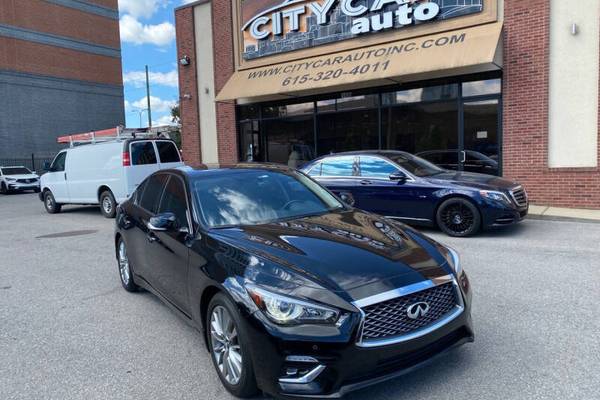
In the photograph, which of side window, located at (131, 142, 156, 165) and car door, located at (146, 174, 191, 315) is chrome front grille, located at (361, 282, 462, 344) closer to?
car door, located at (146, 174, 191, 315)

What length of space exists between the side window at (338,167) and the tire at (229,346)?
654cm

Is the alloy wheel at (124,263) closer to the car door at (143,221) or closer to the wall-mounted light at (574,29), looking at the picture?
the car door at (143,221)

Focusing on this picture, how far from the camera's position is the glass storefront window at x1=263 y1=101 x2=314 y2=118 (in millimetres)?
15902

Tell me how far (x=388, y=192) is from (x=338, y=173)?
1.27 m

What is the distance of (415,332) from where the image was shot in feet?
9.39

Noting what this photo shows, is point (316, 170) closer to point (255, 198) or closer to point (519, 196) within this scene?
point (519, 196)

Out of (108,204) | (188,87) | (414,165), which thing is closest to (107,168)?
(108,204)

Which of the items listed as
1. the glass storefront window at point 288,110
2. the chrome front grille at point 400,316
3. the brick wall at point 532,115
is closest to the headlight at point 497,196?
the brick wall at point 532,115

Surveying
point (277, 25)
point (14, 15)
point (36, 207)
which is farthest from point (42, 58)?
point (277, 25)

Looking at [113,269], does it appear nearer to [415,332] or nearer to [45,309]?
[45,309]

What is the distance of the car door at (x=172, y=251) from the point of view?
389 cm

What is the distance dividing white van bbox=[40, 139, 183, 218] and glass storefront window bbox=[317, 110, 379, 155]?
4896 millimetres

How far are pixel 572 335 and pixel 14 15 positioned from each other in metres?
38.9

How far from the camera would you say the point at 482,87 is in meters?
12.2
